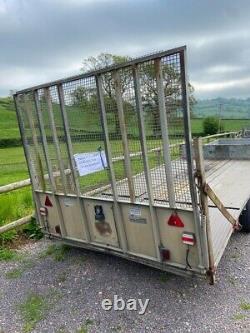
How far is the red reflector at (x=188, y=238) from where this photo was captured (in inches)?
124

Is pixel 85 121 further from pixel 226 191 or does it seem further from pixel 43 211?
pixel 226 191

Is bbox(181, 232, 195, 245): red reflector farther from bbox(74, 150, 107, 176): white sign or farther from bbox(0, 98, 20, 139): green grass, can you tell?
bbox(0, 98, 20, 139): green grass

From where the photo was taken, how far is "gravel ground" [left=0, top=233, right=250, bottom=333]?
324 cm

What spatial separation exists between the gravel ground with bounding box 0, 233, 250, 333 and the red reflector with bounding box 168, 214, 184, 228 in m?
0.94

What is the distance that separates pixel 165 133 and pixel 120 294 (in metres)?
1.99

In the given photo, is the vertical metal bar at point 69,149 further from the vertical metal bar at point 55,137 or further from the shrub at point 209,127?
the shrub at point 209,127

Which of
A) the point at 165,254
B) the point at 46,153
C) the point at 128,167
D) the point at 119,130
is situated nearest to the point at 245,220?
the point at 165,254

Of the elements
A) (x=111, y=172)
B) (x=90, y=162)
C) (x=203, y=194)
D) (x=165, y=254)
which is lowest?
(x=165, y=254)

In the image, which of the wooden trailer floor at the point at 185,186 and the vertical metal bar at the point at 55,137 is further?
the vertical metal bar at the point at 55,137

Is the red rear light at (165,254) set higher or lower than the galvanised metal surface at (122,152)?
lower

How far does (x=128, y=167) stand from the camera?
11.2ft

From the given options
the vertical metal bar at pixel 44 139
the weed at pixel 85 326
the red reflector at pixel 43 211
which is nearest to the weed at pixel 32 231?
A: the red reflector at pixel 43 211

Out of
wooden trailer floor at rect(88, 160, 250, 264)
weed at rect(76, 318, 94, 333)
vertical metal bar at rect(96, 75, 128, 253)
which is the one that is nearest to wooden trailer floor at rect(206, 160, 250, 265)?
wooden trailer floor at rect(88, 160, 250, 264)

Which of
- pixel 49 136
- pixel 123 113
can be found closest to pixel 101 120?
pixel 123 113
